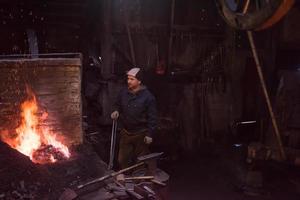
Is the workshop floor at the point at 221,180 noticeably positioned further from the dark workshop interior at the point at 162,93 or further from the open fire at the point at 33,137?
the open fire at the point at 33,137

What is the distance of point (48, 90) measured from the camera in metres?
7.94

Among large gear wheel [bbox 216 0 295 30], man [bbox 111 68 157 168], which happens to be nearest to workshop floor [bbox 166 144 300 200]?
man [bbox 111 68 157 168]

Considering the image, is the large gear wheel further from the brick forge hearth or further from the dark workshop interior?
the brick forge hearth

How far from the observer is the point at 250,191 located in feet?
32.2

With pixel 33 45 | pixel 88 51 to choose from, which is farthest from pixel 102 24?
pixel 33 45

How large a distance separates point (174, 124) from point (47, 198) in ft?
21.0

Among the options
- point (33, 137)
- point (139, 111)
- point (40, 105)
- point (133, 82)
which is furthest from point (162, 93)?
point (33, 137)

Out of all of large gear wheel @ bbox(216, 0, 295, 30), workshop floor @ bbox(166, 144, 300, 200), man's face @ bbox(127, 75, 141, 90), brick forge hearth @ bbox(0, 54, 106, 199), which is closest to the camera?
brick forge hearth @ bbox(0, 54, 106, 199)

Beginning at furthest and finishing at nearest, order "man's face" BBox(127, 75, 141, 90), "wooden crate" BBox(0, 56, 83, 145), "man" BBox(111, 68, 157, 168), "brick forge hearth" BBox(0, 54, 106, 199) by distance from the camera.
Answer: "man" BBox(111, 68, 157, 168) < "man's face" BBox(127, 75, 141, 90) < "wooden crate" BBox(0, 56, 83, 145) < "brick forge hearth" BBox(0, 54, 106, 199)

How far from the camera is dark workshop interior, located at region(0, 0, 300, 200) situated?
25.1 feet

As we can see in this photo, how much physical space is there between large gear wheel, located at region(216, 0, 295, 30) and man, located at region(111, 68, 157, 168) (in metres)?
2.75

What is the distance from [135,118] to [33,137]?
8.42 feet

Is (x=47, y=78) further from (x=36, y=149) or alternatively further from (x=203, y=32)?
(x=203, y=32)

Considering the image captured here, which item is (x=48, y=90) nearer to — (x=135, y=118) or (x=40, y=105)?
(x=40, y=105)
